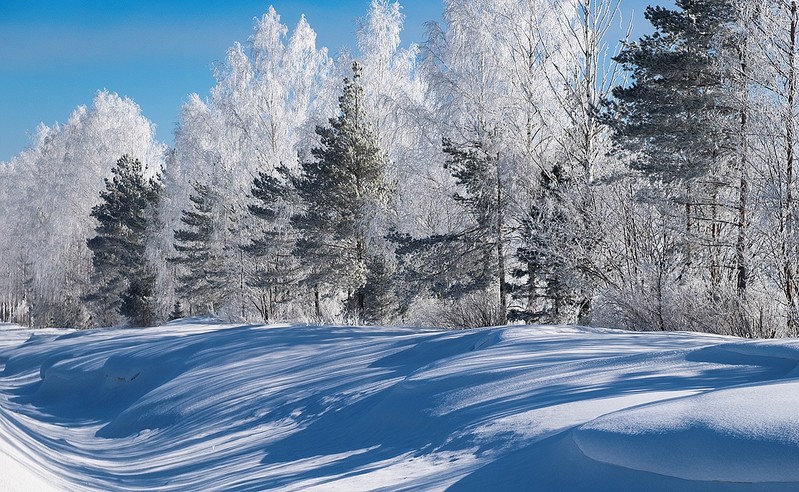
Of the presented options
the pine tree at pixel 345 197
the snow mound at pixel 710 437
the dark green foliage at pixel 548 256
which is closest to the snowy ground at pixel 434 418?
the snow mound at pixel 710 437

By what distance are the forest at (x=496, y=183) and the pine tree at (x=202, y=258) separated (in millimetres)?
106

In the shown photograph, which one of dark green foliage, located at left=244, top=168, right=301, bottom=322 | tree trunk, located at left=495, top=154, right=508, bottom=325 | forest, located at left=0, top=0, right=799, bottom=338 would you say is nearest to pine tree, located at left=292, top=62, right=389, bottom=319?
forest, located at left=0, top=0, right=799, bottom=338

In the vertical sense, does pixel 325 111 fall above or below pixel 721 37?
above

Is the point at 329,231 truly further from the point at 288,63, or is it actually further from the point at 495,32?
the point at 288,63

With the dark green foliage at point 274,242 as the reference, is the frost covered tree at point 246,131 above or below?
above

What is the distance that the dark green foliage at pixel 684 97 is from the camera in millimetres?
12141

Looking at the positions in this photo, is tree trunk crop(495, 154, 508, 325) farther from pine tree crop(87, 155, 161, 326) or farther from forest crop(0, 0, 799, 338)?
pine tree crop(87, 155, 161, 326)

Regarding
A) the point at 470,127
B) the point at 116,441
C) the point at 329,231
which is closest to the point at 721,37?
the point at 470,127

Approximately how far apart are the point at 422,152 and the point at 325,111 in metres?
9.69

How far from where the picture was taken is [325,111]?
26578 millimetres

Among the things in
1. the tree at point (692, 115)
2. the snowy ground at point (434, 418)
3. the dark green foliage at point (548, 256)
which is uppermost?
the tree at point (692, 115)

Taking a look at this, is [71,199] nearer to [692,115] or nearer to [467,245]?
[467,245]

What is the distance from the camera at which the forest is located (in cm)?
1115

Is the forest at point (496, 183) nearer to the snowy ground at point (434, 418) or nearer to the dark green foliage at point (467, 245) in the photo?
the dark green foliage at point (467, 245)
